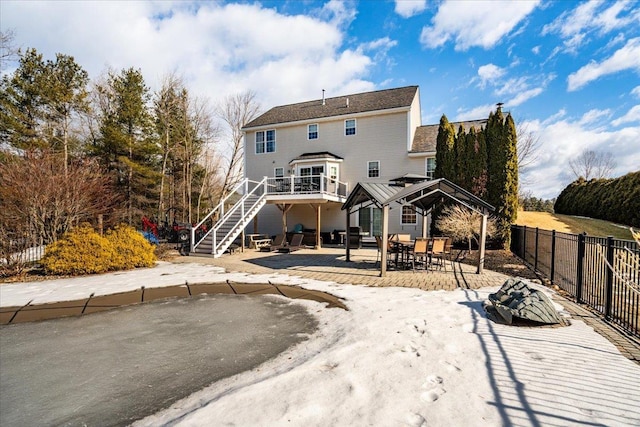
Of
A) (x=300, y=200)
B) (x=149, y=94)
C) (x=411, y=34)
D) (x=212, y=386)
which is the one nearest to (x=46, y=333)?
(x=212, y=386)

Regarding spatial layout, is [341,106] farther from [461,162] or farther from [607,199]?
[607,199]

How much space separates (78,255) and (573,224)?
25194 millimetres

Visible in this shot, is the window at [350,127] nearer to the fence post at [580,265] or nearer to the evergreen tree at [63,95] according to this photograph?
the fence post at [580,265]

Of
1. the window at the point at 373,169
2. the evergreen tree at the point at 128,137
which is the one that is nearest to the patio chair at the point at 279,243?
the window at the point at 373,169

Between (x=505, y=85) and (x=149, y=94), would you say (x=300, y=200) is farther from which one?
(x=505, y=85)

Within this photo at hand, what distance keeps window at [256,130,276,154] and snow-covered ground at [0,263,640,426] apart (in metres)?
18.6

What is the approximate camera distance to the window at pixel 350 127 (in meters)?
20.3

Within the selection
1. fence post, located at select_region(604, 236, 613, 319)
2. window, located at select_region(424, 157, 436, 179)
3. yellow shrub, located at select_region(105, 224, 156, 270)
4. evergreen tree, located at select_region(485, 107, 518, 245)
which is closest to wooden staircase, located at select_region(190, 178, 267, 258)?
yellow shrub, located at select_region(105, 224, 156, 270)

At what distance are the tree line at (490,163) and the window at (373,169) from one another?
12.8 ft

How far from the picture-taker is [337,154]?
2061 cm

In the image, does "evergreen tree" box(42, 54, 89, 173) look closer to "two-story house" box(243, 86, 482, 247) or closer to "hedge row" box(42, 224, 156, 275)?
"two-story house" box(243, 86, 482, 247)

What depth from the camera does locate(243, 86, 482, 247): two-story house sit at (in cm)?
1869

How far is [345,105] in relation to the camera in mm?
21453

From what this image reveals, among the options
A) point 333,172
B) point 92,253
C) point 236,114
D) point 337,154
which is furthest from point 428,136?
point 236,114
